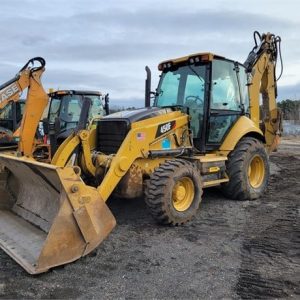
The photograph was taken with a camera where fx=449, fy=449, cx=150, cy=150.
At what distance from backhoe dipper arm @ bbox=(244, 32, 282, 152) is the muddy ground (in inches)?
98.4

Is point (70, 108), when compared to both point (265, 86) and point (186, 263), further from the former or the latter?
point (186, 263)

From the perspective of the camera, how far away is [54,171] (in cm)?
482

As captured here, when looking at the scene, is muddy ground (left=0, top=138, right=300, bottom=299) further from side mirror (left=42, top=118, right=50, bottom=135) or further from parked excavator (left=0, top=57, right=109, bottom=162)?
side mirror (left=42, top=118, right=50, bottom=135)

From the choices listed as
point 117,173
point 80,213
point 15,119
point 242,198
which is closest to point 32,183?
point 117,173

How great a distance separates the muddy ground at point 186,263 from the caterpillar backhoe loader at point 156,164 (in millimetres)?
213

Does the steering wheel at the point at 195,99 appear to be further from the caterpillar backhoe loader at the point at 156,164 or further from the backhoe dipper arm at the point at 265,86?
the backhoe dipper arm at the point at 265,86

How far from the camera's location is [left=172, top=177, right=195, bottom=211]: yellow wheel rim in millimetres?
6195

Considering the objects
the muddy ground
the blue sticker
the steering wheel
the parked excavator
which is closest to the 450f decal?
the blue sticker

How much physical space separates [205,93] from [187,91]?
35 cm

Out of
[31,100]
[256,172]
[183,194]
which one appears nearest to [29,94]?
[31,100]

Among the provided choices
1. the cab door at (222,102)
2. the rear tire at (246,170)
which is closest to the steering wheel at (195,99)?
the cab door at (222,102)

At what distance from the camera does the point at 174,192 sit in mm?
6152

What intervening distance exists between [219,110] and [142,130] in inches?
65.5

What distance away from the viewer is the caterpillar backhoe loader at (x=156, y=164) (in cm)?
478
